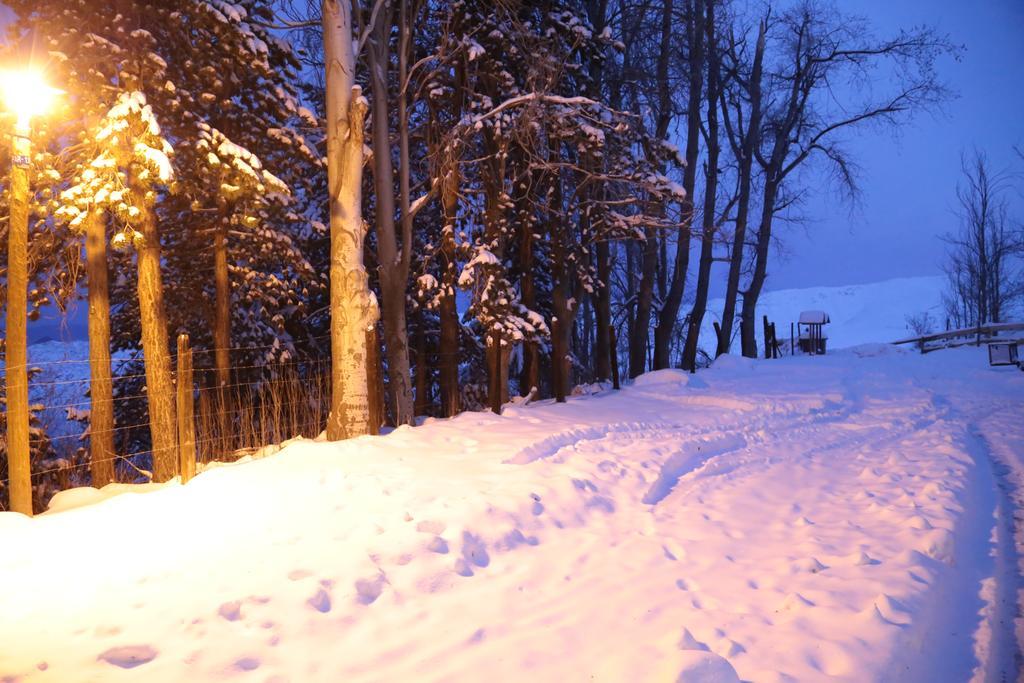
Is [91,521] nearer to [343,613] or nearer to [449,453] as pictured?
[343,613]

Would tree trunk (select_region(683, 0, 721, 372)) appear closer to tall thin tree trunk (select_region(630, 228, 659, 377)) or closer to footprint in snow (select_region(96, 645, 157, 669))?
tall thin tree trunk (select_region(630, 228, 659, 377))

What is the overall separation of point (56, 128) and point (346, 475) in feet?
27.3

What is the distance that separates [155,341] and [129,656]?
8.53 meters

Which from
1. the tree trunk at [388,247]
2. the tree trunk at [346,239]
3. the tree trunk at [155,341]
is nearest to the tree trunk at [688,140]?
the tree trunk at [388,247]

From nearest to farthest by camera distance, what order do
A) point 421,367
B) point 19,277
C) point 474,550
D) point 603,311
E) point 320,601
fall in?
point 320,601 → point 474,550 → point 19,277 → point 421,367 → point 603,311

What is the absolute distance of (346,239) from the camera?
834 cm

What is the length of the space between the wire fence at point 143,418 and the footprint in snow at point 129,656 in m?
3.45

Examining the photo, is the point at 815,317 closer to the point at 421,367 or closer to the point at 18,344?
the point at 421,367

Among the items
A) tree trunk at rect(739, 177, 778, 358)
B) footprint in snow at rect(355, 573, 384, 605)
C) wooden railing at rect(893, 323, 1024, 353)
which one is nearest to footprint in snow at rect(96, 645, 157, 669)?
footprint in snow at rect(355, 573, 384, 605)

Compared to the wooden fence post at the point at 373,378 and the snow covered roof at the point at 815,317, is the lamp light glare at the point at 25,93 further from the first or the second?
the snow covered roof at the point at 815,317

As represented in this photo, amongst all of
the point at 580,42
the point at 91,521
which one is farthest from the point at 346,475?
the point at 580,42

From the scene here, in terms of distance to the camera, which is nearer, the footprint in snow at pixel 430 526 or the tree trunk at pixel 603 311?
the footprint in snow at pixel 430 526

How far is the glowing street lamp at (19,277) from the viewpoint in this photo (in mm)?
5609

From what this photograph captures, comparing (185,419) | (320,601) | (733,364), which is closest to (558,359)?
(185,419)
